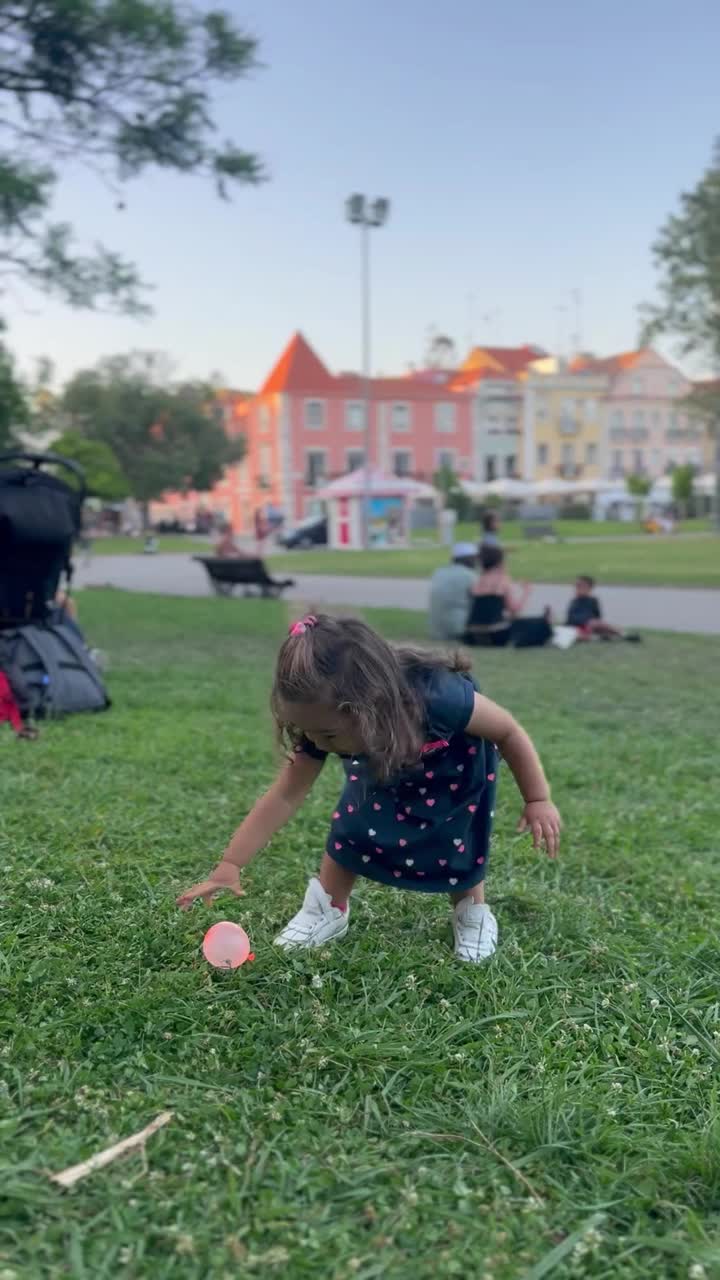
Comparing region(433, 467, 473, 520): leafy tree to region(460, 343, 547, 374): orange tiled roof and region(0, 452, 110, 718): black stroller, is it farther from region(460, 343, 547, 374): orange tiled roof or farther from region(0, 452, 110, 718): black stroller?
region(0, 452, 110, 718): black stroller

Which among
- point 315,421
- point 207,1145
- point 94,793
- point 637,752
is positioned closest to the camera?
point 207,1145

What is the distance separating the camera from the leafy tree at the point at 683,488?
200 feet

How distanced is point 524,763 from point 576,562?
2265 cm

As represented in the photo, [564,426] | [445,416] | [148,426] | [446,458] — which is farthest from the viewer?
[564,426]

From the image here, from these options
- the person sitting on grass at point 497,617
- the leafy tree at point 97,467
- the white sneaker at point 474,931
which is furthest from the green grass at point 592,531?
the white sneaker at point 474,931

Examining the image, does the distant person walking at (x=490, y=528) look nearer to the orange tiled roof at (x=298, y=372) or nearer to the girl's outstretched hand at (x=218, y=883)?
the girl's outstretched hand at (x=218, y=883)

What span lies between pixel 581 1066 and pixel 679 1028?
1.16ft

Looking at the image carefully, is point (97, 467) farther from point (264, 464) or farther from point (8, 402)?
point (8, 402)

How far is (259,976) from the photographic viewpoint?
266 cm

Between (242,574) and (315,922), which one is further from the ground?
(242,574)

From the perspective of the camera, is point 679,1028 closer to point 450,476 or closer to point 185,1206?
point 185,1206

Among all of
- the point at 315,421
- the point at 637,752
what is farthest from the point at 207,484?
A: the point at 637,752

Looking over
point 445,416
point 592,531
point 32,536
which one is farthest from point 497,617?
point 445,416

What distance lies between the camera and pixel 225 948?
105 inches
